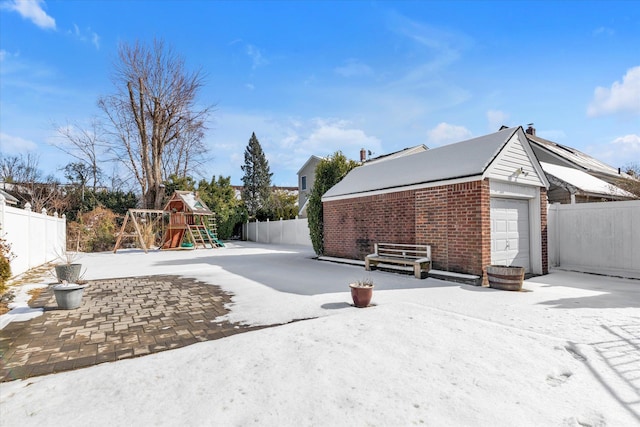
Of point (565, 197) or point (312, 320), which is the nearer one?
point (312, 320)

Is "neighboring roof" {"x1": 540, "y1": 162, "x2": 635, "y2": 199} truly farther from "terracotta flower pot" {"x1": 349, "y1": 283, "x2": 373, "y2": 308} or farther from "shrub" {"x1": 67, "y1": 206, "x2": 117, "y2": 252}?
"shrub" {"x1": 67, "y1": 206, "x2": 117, "y2": 252}

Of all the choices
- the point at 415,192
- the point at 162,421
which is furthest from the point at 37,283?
the point at 415,192

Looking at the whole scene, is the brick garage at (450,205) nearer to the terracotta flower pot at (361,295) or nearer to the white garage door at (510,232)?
the white garage door at (510,232)

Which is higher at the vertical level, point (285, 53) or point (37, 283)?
point (285, 53)

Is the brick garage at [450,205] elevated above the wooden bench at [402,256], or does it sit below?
above

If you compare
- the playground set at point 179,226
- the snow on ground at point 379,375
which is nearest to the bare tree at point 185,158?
the playground set at point 179,226

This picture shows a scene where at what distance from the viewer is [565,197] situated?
13289 mm

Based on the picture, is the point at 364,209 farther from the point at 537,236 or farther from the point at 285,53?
the point at 285,53

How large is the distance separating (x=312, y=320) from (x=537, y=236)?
24.3 ft

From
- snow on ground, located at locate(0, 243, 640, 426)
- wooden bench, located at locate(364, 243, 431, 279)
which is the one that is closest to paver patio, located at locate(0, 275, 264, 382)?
snow on ground, located at locate(0, 243, 640, 426)

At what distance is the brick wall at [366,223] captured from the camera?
920 centimetres

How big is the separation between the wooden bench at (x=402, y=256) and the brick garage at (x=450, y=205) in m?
0.18

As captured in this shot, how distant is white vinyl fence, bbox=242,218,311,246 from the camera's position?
20.4m

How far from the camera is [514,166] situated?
823cm
